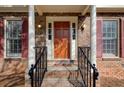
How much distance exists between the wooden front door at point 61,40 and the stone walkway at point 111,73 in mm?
1761

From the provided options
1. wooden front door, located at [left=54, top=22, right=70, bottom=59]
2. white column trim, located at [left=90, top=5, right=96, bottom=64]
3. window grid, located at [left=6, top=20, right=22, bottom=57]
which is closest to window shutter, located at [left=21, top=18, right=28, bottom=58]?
window grid, located at [left=6, top=20, right=22, bottom=57]

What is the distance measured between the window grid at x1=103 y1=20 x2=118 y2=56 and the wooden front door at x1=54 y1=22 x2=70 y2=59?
6.08 ft

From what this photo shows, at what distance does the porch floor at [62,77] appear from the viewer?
845cm

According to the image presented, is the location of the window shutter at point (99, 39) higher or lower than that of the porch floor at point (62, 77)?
higher

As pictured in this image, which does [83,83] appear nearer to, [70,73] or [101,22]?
[70,73]

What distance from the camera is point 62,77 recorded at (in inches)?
367

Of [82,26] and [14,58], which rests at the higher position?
[82,26]

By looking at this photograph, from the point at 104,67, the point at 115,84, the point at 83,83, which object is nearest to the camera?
the point at 83,83

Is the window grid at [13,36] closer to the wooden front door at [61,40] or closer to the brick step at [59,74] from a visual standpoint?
the wooden front door at [61,40]

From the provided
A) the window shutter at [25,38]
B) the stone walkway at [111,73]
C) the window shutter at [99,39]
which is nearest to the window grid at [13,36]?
the window shutter at [25,38]

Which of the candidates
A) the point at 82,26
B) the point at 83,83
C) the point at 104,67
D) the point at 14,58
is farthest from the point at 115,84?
the point at 14,58

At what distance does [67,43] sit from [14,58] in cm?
273

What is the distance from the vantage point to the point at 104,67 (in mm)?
12359

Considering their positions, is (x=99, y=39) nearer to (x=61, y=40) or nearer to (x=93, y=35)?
(x=61, y=40)
